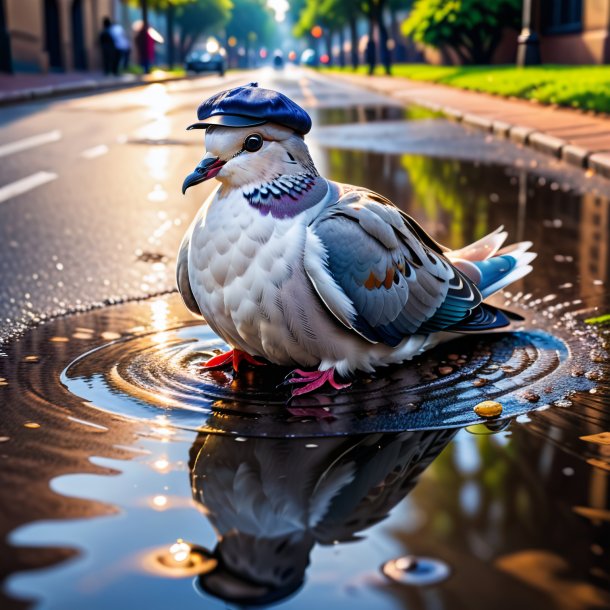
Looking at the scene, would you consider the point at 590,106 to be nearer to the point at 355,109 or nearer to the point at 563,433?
the point at 355,109

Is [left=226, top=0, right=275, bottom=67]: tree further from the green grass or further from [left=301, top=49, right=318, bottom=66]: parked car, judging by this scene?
the green grass

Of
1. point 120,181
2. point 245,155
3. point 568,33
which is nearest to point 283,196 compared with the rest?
point 245,155

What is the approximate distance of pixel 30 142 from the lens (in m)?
13.7

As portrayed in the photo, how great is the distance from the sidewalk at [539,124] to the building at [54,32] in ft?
62.8

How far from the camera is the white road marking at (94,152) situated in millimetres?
12281

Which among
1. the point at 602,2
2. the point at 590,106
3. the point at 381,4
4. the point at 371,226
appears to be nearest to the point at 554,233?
the point at 371,226

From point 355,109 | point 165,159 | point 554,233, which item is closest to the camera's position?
point 554,233

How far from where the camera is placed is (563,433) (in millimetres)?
3143

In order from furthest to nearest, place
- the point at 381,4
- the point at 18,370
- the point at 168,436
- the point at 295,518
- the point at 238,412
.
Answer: the point at 381,4
the point at 18,370
the point at 238,412
the point at 168,436
the point at 295,518

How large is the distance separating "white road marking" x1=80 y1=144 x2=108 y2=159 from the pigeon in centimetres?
906

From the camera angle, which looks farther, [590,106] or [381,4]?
[381,4]

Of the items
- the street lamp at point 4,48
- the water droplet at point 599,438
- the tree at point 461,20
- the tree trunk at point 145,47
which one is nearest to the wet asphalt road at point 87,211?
the water droplet at point 599,438

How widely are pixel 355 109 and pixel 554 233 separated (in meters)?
16.5

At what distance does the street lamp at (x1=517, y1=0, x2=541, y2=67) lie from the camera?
936 inches
